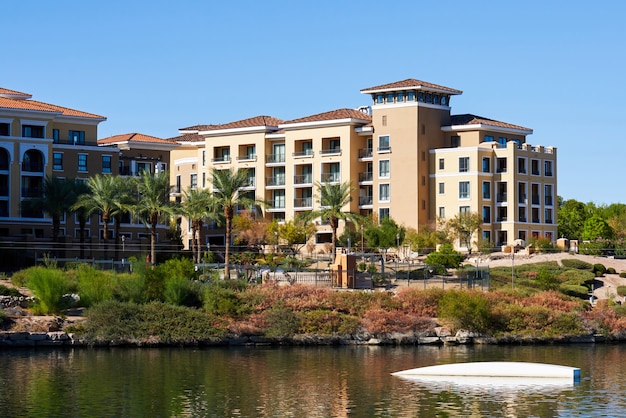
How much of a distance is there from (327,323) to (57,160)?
4501 cm

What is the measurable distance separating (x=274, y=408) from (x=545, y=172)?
257ft

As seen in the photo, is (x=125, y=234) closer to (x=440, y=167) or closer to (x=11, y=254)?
(x=11, y=254)

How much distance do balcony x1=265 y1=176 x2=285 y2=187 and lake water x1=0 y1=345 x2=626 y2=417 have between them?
5864 centimetres

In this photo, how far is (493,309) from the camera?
64.0m

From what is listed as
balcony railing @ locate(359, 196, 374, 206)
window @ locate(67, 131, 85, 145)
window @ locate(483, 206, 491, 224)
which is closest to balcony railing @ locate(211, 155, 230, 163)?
balcony railing @ locate(359, 196, 374, 206)

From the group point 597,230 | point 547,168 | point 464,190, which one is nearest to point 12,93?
point 464,190

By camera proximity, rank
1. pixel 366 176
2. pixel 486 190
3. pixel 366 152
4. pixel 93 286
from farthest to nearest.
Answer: pixel 366 152, pixel 366 176, pixel 486 190, pixel 93 286

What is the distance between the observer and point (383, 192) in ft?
354

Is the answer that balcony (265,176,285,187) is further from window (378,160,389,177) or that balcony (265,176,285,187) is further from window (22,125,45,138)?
window (22,125,45,138)

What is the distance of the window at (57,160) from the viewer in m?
98.3

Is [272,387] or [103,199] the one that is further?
[103,199]

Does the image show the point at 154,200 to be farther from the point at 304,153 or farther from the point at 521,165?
the point at 521,165

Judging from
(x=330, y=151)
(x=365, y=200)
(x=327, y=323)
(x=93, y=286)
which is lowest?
(x=327, y=323)

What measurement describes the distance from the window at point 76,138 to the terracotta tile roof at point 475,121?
3492 cm
